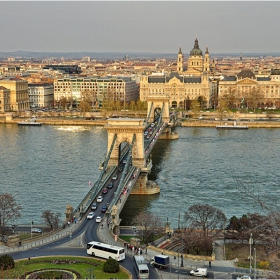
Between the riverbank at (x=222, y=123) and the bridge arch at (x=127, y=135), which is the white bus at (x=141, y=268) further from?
the riverbank at (x=222, y=123)

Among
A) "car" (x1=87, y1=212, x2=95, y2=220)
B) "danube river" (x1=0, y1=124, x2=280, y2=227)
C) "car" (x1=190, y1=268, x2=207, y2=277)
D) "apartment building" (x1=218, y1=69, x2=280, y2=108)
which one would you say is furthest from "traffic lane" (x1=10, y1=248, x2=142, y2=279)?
"apartment building" (x1=218, y1=69, x2=280, y2=108)

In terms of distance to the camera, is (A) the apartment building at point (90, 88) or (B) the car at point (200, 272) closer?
(B) the car at point (200, 272)

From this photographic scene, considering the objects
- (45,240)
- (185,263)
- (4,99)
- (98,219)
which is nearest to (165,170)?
(98,219)

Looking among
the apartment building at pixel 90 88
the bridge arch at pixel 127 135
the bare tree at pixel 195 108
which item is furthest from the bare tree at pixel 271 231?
the apartment building at pixel 90 88

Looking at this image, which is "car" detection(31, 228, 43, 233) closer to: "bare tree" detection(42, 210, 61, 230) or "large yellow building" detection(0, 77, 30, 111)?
"bare tree" detection(42, 210, 61, 230)

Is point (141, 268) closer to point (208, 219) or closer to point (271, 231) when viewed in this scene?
point (271, 231)

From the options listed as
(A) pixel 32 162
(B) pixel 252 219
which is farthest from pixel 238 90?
(B) pixel 252 219
